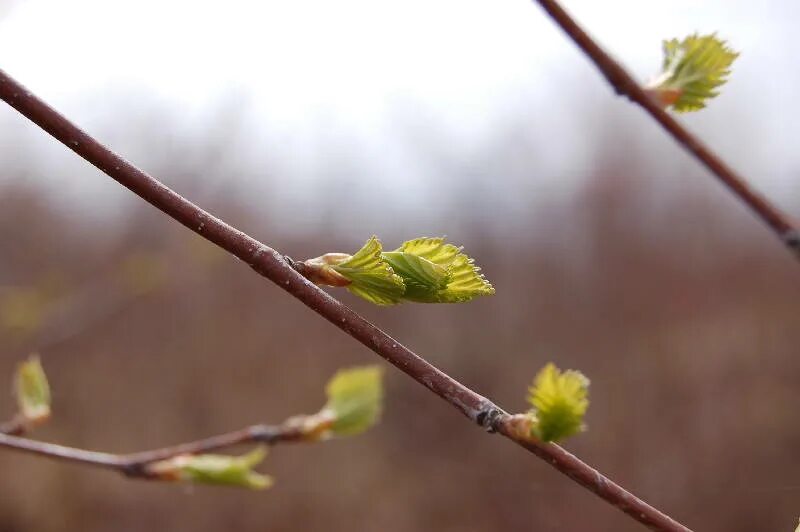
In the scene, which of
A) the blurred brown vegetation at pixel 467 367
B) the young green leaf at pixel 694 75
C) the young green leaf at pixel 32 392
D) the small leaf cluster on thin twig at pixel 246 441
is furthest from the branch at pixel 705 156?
the blurred brown vegetation at pixel 467 367

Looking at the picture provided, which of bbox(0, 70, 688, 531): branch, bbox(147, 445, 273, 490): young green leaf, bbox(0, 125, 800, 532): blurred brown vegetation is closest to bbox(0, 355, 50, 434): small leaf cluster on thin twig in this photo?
bbox(147, 445, 273, 490): young green leaf

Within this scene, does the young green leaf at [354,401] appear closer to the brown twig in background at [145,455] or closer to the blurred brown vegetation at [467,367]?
the brown twig in background at [145,455]

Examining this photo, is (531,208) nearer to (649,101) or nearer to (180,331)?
(180,331)

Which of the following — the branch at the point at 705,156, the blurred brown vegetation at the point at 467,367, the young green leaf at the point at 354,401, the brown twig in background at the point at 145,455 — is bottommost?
the brown twig in background at the point at 145,455

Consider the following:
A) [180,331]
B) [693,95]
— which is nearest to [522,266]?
[180,331]

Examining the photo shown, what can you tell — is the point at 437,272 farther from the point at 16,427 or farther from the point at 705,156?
the point at 16,427
